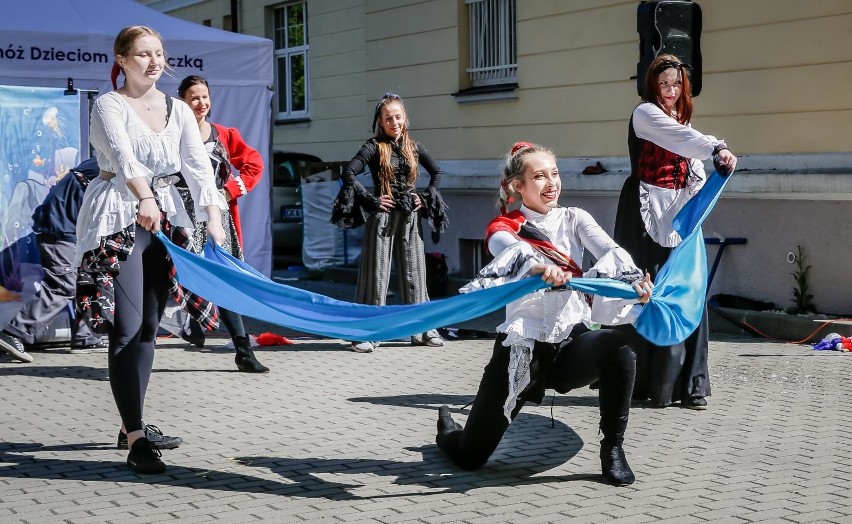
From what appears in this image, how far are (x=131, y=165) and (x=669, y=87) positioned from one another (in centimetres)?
326

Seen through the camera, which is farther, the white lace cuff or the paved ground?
the white lace cuff

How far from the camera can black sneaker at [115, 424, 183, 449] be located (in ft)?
21.5

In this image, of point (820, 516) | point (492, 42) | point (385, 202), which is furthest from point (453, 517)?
point (492, 42)

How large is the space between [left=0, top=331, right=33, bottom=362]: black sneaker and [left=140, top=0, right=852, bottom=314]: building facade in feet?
20.1

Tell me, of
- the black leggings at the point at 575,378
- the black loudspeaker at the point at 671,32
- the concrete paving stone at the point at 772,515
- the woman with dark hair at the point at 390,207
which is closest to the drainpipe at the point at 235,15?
the woman with dark hair at the point at 390,207

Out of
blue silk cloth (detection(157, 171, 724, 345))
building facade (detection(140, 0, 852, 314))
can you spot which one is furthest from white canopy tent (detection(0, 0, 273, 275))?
blue silk cloth (detection(157, 171, 724, 345))

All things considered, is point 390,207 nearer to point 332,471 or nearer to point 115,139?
point 332,471

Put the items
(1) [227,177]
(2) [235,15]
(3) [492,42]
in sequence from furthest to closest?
(2) [235,15] < (3) [492,42] < (1) [227,177]

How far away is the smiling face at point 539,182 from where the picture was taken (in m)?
5.79

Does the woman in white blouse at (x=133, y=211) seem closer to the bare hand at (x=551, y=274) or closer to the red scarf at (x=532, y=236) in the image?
the red scarf at (x=532, y=236)

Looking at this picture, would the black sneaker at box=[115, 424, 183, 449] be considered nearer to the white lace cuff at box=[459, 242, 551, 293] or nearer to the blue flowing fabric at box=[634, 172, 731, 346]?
the white lace cuff at box=[459, 242, 551, 293]

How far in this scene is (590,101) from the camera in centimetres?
1388

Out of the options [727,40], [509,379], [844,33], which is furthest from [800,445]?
[727,40]

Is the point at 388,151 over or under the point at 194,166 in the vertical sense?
over
